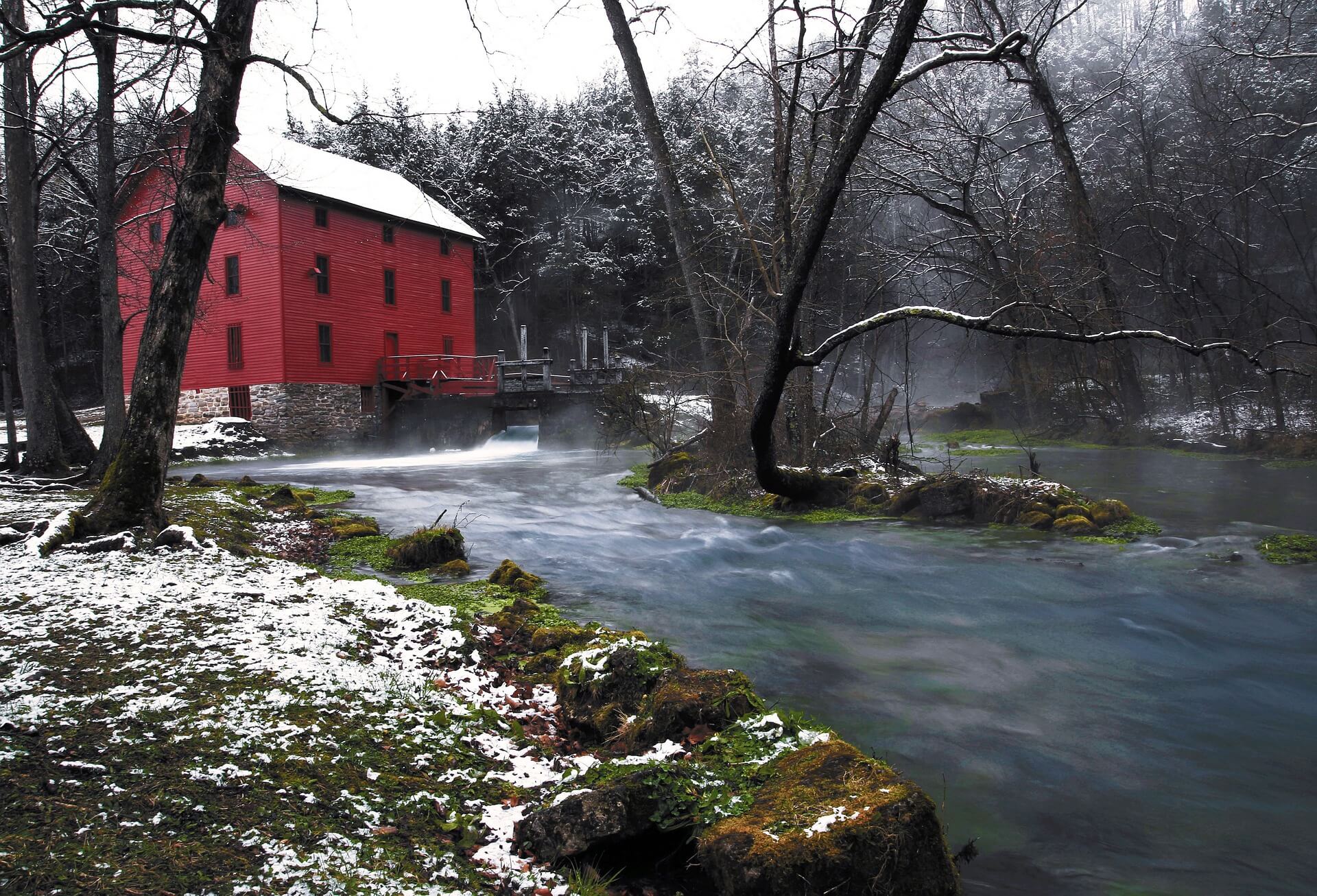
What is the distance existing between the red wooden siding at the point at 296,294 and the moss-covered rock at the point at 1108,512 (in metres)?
18.9

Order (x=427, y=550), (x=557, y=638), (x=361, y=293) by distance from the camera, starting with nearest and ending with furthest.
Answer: (x=557, y=638)
(x=427, y=550)
(x=361, y=293)

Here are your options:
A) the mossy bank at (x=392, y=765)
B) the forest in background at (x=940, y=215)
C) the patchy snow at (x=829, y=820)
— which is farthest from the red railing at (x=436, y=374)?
the patchy snow at (x=829, y=820)

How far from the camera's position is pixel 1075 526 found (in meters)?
9.91

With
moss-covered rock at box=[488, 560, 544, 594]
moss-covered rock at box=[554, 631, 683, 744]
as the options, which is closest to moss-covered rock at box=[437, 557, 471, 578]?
moss-covered rock at box=[488, 560, 544, 594]

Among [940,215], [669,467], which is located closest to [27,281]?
[669,467]

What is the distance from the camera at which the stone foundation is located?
86.6ft

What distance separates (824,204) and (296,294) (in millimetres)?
23720

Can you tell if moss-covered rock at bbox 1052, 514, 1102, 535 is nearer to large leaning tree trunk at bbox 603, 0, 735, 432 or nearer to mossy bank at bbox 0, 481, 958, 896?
large leaning tree trunk at bbox 603, 0, 735, 432

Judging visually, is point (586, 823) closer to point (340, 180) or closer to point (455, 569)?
point (455, 569)

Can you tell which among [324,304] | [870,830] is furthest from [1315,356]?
[324,304]

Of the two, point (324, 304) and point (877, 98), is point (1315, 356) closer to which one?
point (877, 98)

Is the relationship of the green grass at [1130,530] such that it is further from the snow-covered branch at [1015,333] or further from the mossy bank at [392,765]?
the mossy bank at [392,765]

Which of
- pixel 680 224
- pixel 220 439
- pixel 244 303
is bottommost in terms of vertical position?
pixel 220 439

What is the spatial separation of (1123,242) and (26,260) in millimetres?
24716
